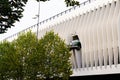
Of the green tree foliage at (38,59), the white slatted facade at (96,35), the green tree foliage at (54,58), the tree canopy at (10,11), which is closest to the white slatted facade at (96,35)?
the white slatted facade at (96,35)

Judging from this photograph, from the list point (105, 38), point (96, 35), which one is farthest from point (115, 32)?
point (96, 35)

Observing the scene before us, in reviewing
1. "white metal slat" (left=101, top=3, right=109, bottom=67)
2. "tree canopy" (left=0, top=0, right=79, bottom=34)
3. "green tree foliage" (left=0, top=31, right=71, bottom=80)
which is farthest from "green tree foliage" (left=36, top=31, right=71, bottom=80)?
"tree canopy" (left=0, top=0, right=79, bottom=34)

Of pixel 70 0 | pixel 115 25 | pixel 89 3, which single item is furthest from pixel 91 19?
pixel 70 0

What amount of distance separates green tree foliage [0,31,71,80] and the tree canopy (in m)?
15.6

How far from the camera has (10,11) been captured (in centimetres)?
1739

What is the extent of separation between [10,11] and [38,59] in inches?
827

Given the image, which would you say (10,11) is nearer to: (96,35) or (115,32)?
(115,32)

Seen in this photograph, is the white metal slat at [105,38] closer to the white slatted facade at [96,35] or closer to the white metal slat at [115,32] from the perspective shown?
the white slatted facade at [96,35]

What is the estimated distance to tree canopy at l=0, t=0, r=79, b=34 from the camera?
47.1 feet

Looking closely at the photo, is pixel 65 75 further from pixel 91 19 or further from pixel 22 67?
pixel 91 19

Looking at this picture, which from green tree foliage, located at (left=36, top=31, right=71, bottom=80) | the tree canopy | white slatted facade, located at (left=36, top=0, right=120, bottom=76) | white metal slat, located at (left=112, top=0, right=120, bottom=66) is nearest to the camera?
the tree canopy

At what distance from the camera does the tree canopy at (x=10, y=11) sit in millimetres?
14346

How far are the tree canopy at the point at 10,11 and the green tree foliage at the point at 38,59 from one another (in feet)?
51.1

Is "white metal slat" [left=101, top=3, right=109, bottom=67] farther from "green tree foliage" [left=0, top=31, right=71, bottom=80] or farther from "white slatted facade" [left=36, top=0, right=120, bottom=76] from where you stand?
"green tree foliage" [left=0, top=31, right=71, bottom=80]
